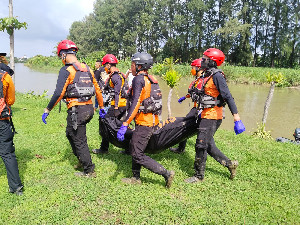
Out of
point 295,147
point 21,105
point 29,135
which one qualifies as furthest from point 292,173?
point 21,105

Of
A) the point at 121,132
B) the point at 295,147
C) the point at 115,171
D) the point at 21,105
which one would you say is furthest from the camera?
the point at 21,105

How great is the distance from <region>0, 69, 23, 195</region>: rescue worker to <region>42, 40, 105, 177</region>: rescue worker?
58 centimetres

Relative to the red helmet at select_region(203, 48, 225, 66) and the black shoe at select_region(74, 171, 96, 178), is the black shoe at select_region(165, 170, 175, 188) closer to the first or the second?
the black shoe at select_region(74, 171, 96, 178)

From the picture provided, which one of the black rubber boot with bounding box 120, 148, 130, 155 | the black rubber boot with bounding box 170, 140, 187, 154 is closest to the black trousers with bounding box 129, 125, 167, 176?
the black rubber boot with bounding box 120, 148, 130, 155

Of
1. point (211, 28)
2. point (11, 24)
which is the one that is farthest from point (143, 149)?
point (211, 28)

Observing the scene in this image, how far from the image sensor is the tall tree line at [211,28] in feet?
156

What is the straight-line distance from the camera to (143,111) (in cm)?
451

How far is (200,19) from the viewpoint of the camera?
52219mm

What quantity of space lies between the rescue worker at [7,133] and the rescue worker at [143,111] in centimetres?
178

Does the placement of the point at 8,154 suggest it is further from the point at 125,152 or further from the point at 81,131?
the point at 125,152

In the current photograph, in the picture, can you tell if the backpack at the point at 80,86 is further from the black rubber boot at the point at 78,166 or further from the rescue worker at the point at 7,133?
the black rubber boot at the point at 78,166

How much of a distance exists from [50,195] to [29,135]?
3.65 m

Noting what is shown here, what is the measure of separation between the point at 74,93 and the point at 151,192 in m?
2.20

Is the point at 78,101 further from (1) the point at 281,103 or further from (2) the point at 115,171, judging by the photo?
(1) the point at 281,103
